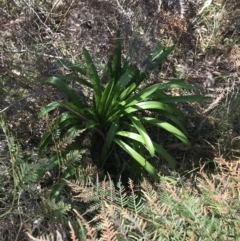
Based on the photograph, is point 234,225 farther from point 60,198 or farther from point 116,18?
point 116,18

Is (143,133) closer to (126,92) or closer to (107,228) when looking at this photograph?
(126,92)

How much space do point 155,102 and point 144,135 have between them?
8.7 inches

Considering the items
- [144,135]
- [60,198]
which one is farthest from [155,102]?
[60,198]

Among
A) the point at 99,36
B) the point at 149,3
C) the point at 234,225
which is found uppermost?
the point at 149,3

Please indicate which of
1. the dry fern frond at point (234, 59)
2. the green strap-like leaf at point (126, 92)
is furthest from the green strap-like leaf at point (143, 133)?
the dry fern frond at point (234, 59)

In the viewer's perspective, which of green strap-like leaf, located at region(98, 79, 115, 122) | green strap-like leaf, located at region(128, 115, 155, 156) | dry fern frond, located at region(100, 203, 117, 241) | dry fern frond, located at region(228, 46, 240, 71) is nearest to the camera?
dry fern frond, located at region(100, 203, 117, 241)

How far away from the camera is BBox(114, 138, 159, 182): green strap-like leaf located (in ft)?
8.25

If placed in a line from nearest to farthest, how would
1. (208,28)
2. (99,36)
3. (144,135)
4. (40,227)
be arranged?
1. (40,227)
2. (144,135)
3. (99,36)
4. (208,28)

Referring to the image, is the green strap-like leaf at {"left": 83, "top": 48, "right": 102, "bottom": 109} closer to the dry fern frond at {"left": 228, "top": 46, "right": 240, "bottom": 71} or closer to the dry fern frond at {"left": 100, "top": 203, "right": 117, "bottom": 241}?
the dry fern frond at {"left": 228, "top": 46, "right": 240, "bottom": 71}

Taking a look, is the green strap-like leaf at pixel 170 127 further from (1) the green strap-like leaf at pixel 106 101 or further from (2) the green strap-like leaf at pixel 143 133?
(1) the green strap-like leaf at pixel 106 101

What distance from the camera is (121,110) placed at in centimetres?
259

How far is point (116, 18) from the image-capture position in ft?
8.80

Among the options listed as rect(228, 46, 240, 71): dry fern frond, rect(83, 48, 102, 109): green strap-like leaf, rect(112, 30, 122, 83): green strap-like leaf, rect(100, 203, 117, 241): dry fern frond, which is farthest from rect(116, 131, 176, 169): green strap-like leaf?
rect(100, 203, 117, 241): dry fern frond

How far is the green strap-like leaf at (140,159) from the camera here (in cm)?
251
